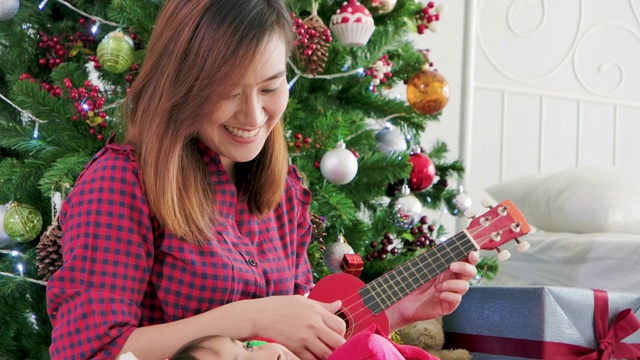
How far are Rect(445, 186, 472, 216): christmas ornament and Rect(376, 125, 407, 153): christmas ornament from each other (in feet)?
0.69

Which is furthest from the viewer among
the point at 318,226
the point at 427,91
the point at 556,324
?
the point at 427,91

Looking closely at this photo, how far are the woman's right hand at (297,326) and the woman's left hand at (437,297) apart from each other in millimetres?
231

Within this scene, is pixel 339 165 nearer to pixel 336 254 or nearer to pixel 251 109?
pixel 336 254

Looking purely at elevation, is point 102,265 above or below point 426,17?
below


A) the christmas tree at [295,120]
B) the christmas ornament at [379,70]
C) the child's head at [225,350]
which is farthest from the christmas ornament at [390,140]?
the child's head at [225,350]

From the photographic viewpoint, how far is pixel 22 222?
1.54 m

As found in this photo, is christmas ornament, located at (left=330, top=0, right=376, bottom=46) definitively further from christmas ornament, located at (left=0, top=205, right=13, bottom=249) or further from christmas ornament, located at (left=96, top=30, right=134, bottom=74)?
christmas ornament, located at (left=0, top=205, right=13, bottom=249)

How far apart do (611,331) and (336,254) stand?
527mm

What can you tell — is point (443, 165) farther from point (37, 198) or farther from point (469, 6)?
point (37, 198)

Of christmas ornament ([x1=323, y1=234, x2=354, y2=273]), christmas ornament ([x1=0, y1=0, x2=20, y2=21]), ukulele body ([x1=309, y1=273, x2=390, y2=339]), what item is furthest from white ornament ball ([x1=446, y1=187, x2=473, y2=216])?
christmas ornament ([x1=0, y1=0, x2=20, y2=21])

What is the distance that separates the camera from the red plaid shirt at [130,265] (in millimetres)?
970

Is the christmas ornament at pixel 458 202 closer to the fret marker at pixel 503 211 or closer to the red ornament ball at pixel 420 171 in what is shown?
the red ornament ball at pixel 420 171

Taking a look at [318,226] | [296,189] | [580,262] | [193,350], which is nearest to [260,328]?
[193,350]

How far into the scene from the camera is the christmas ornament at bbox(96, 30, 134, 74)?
1.51m
